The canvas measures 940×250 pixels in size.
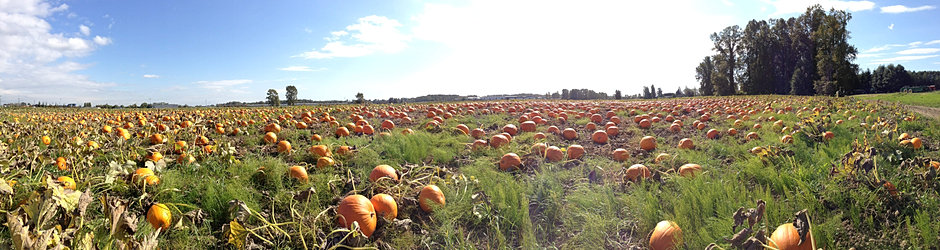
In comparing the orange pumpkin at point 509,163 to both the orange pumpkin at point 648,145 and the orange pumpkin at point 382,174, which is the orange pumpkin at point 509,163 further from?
the orange pumpkin at point 648,145

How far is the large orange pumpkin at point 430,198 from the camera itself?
3.06 meters

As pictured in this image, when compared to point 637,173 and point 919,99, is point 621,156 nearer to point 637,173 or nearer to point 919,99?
point 637,173

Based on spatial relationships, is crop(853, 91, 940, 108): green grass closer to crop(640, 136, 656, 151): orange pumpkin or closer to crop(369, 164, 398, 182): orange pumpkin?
crop(640, 136, 656, 151): orange pumpkin

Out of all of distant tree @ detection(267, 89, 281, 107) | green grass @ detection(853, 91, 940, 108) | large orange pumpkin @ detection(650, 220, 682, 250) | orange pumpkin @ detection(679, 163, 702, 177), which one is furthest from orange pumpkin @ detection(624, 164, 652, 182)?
distant tree @ detection(267, 89, 281, 107)

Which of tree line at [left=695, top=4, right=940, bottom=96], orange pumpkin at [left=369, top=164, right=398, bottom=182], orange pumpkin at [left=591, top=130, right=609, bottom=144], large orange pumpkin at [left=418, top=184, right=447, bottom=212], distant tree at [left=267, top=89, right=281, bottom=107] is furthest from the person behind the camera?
tree line at [left=695, top=4, right=940, bottom=96]

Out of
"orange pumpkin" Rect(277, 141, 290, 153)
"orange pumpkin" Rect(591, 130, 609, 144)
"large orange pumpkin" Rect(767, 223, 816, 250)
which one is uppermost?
"orange pumpkin" Rect(277, 141, 290, 153)

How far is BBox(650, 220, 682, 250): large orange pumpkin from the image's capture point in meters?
2.42

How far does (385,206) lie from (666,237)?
74.8 inches

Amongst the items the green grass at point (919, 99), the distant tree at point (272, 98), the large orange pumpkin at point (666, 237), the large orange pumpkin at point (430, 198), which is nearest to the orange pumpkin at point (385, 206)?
the large orange pumpkin at point (430, 198)

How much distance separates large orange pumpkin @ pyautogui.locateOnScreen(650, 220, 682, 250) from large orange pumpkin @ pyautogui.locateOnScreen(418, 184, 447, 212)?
1.49 metres

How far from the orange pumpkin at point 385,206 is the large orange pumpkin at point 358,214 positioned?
9 cm

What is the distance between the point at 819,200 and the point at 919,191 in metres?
0.76

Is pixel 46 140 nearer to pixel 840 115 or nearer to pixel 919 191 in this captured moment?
pixel 919 191

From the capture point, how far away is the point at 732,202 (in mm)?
2949
